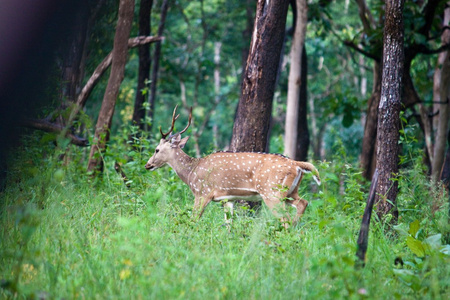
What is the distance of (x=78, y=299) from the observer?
4156mm

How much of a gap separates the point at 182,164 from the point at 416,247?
4142mm

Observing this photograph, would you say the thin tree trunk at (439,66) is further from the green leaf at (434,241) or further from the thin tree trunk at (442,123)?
the green leaf at (434,241)

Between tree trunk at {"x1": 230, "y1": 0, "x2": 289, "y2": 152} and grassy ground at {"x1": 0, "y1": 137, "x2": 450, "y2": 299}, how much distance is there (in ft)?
6.70

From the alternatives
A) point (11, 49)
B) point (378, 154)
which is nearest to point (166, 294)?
point (11, 49)

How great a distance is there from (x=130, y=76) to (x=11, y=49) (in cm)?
1879

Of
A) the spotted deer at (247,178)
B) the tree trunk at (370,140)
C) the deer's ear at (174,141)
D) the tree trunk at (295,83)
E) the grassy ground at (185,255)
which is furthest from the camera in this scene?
the tree trunk at (370,140)

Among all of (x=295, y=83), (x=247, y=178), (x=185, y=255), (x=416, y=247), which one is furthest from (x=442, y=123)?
(x=185, y=255)

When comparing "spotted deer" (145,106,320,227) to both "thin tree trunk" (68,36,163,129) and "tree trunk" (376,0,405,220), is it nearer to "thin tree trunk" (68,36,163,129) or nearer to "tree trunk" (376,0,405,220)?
"tree trunk" (376,0,405,220)

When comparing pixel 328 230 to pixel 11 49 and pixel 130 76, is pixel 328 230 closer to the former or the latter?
pixel 11 49

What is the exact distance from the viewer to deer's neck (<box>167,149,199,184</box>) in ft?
28.8

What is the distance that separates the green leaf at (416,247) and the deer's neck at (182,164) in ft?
12.6

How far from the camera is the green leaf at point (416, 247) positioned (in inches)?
225

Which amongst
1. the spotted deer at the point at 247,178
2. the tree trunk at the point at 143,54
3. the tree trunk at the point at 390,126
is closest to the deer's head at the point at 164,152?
the spotted deer at the point at 247,178

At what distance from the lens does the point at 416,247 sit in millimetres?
5738
